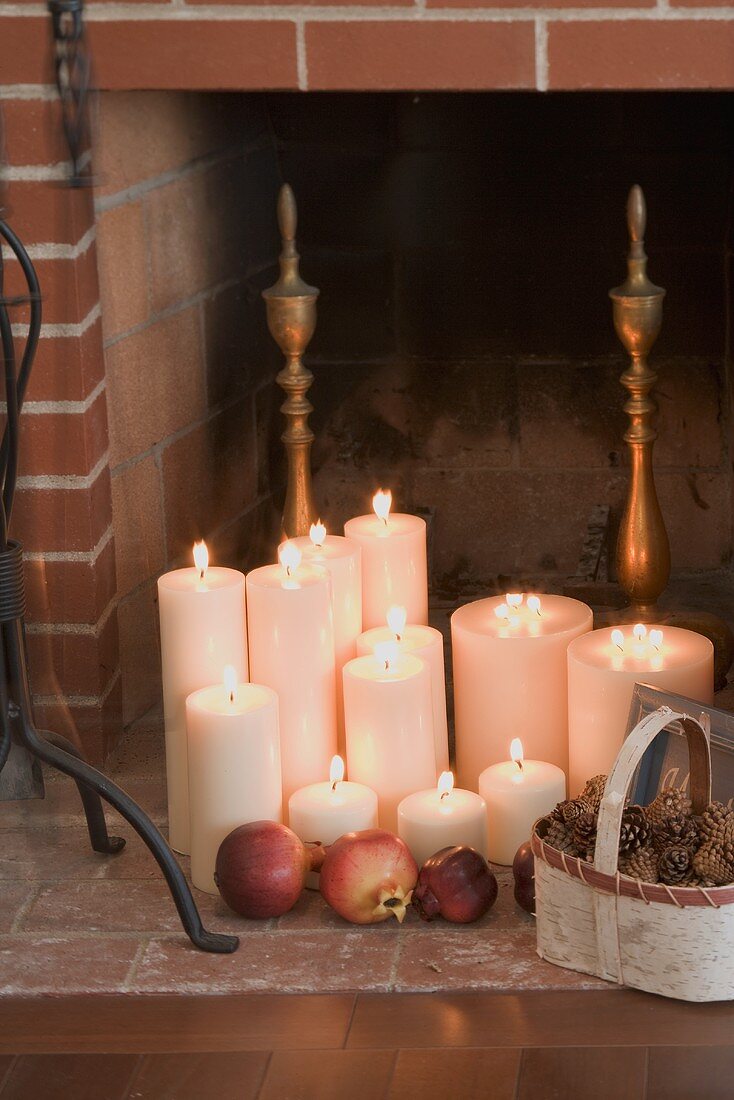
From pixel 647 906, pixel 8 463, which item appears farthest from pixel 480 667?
pixel 8 463

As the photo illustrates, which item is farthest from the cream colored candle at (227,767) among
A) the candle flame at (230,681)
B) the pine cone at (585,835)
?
the pine cone at (585,835)

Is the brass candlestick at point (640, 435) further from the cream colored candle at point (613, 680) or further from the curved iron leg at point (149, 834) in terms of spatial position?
the curved iron leg at point (149, 834)

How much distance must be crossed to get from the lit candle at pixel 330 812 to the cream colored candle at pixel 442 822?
0.03m

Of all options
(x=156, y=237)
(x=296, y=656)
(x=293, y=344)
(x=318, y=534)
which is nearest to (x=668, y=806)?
(x=296, y=656)

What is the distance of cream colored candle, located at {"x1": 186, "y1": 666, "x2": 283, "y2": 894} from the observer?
1.51 metres

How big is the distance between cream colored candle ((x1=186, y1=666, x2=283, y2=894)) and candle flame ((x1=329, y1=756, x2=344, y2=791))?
6 cm

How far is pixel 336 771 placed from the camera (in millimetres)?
1563

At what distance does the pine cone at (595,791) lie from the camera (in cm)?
140

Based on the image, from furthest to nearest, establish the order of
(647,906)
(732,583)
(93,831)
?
(732,583) < (93,831) < (647,906)

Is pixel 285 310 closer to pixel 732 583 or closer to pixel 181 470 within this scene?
pixel 181 470

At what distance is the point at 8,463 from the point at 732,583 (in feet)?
3.85

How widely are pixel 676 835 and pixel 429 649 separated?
0.40 meters

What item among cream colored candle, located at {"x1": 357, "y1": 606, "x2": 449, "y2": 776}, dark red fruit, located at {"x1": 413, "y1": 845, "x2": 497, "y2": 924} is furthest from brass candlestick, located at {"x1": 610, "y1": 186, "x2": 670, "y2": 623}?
dark red fruit, located at {"x1": 413, "y1": 845, "x2": 497, "y2": 924}

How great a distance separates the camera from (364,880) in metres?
1.45
